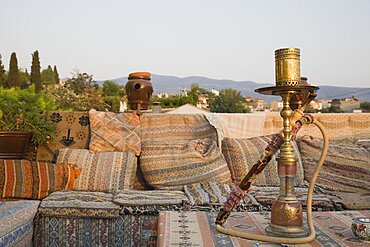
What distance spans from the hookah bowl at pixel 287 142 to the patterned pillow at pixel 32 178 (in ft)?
6.05

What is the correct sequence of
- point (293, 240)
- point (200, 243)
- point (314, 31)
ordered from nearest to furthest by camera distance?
point (293, 240)
point (200, 243)
point (314, 31)

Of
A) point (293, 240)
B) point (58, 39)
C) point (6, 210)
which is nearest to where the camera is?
point (293, 240)

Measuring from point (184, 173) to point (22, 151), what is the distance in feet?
3.68

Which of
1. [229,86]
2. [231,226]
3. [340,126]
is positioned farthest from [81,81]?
[231,226]

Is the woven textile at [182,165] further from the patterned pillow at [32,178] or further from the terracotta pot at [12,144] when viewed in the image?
the terracotta pot at [12,144]

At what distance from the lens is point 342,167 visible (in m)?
3.47

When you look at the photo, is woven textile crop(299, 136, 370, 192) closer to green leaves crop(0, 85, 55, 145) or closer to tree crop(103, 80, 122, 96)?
green leaves crop(0, 85, 55, 145)

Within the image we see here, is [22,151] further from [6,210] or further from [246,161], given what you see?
[246,161]

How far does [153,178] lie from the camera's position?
11.4 ft

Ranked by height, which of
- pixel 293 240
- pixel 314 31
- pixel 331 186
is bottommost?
pixel 331 186

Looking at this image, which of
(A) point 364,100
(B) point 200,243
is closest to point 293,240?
(B) point 200,243

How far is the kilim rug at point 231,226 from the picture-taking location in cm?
169

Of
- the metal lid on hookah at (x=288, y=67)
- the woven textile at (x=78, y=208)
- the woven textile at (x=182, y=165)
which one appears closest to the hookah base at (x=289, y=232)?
the metal lid on hookah at (x=288, y=67)

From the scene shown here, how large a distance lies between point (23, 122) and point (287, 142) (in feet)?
8.48
